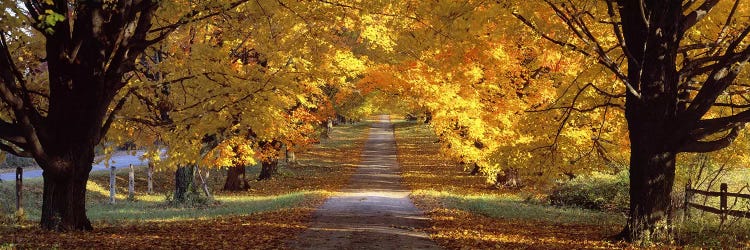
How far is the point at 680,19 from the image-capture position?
1102 centimetres

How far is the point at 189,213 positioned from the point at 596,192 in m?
13.0

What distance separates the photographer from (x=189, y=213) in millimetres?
18656

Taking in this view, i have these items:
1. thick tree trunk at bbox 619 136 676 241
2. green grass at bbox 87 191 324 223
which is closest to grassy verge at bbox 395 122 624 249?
thick tree trunk at bbox 619 136 676 241

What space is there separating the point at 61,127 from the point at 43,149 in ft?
1.55

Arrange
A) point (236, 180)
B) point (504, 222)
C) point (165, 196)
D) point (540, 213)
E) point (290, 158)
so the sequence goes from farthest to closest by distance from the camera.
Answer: point (290, 158)
point (236, 180)
point (165, 196)
point (540, 213)
point (504, 222)

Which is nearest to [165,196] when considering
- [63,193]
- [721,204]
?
[63,193]

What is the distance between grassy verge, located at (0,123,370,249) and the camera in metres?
10.6

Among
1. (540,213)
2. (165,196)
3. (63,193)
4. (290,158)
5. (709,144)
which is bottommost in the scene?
(165,196)

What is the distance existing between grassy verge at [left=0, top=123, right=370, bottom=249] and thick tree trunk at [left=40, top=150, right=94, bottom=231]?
13.0 inches

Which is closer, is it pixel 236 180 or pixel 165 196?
pixel 165 196

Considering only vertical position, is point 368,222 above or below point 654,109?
below

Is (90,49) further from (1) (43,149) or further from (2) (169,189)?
(2) (169,189)

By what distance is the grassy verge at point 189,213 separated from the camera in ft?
34.8

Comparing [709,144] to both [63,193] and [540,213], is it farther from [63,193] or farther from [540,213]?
[63,193]
